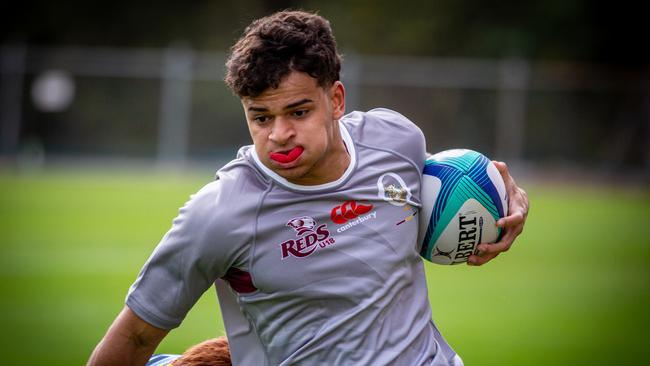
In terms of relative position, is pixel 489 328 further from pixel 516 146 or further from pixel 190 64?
pixel 190 64

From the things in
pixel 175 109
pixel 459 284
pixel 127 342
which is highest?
pixel 175 109

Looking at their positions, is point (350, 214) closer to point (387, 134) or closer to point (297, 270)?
point (297, 270)

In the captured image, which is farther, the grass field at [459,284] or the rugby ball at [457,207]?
the grass field at [459,284]

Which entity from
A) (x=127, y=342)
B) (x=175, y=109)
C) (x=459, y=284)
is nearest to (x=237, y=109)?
(x=175, y=109)

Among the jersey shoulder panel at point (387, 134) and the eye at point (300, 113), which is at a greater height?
the eye at point (300, 113)

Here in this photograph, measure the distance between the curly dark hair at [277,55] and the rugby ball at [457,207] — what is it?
778 mm

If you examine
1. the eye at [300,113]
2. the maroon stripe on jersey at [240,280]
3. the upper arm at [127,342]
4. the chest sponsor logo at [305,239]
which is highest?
the eye at [300,113]

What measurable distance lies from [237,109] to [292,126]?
20.7 meters

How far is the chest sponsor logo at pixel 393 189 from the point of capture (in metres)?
3.81

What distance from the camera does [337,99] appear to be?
12.4ft

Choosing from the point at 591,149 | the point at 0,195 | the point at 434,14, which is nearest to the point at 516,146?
Answer: the point at 591,149

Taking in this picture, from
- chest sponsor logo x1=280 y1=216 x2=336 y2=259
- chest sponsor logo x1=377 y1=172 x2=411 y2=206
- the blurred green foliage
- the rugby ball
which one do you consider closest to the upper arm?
chest sponsor logo x1=280 y1=216 x2=336 y2=259

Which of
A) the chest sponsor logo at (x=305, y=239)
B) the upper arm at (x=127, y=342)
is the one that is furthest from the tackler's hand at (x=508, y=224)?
the upper arm at (x=127, y=342)

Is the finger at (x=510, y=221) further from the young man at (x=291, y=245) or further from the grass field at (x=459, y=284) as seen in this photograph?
the grass field at (x=459, y=284)
